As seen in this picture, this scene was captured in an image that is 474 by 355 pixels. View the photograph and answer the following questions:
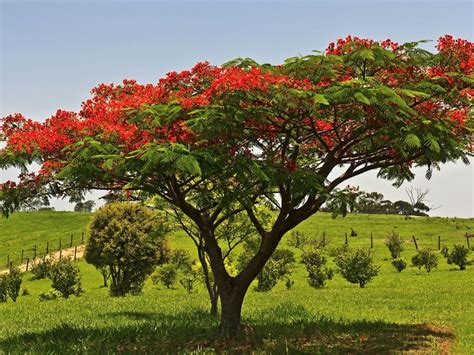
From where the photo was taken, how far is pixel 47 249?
71.5m

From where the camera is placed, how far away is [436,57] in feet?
35.6

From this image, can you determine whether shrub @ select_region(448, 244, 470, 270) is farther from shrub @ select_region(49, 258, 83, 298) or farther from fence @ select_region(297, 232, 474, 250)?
shrub @ select_region(49, 258, 83, 298)

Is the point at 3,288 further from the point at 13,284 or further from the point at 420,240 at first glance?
the point at 420,240

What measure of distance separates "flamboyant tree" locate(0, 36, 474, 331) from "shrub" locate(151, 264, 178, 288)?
105ft

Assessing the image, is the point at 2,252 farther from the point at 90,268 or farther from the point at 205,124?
the point at 205,124

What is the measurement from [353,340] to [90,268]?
52.7 meters

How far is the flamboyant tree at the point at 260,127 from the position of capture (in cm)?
1002

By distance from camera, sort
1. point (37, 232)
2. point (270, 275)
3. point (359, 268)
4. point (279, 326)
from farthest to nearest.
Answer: point (37, 232) < point (270, 275) < point (359, 268) < point (279, 326)

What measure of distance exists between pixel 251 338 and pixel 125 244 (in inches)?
1012

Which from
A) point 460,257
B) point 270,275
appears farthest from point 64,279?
point 460,257

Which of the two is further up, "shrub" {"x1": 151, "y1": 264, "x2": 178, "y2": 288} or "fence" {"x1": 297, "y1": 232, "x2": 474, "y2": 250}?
"fence" {"x1": 297, "y1": 232, "x2": 474, "y2": 250}

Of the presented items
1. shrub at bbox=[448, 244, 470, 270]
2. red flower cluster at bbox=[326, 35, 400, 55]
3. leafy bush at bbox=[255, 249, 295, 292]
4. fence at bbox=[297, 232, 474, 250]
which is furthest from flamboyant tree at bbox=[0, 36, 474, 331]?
fence at bbox=[297, 232, 474, 250]

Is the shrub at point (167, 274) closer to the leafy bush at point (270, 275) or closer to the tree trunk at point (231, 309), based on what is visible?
the leafy bush at point (270, 275)

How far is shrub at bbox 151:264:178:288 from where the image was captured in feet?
145
